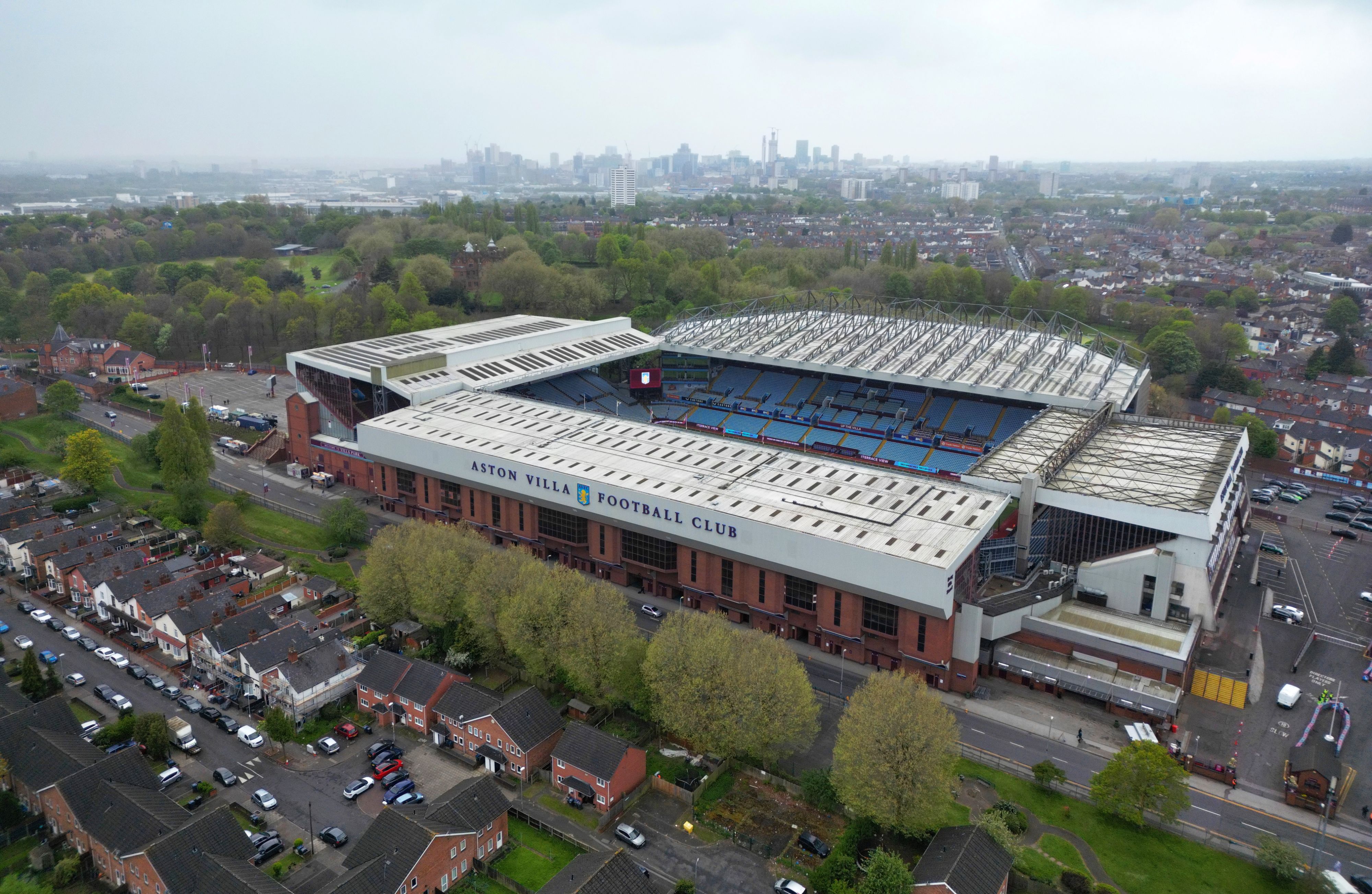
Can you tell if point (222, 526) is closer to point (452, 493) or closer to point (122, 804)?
point (452, 493)

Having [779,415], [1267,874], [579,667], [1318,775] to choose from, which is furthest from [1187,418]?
[579,667]

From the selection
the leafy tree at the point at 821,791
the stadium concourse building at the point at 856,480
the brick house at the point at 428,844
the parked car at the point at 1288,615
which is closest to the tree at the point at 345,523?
the stadium concourse building at the point at 856,480

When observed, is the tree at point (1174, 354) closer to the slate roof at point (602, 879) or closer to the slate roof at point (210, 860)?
the slate roof at point (602, 879)

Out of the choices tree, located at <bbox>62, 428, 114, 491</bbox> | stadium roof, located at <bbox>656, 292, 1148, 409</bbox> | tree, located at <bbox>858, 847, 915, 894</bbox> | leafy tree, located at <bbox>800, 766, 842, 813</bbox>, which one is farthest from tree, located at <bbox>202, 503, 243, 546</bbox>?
tree, located at <bbox>858, 847, 915, 894</bbox>

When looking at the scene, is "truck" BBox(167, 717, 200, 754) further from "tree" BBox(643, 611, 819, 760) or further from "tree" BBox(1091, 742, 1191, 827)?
"tree" BBox(1091, 742, 1191, 827)

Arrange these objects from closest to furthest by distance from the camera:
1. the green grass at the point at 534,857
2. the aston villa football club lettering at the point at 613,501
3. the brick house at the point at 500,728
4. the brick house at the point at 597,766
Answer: the green grass at the point at 534,857
the brick house at the point at 597,766
the brick house at the point at 500,728
the aston villa football club lettering at the point at 613,501

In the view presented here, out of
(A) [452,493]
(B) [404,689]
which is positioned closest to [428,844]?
(B) [404,689]
